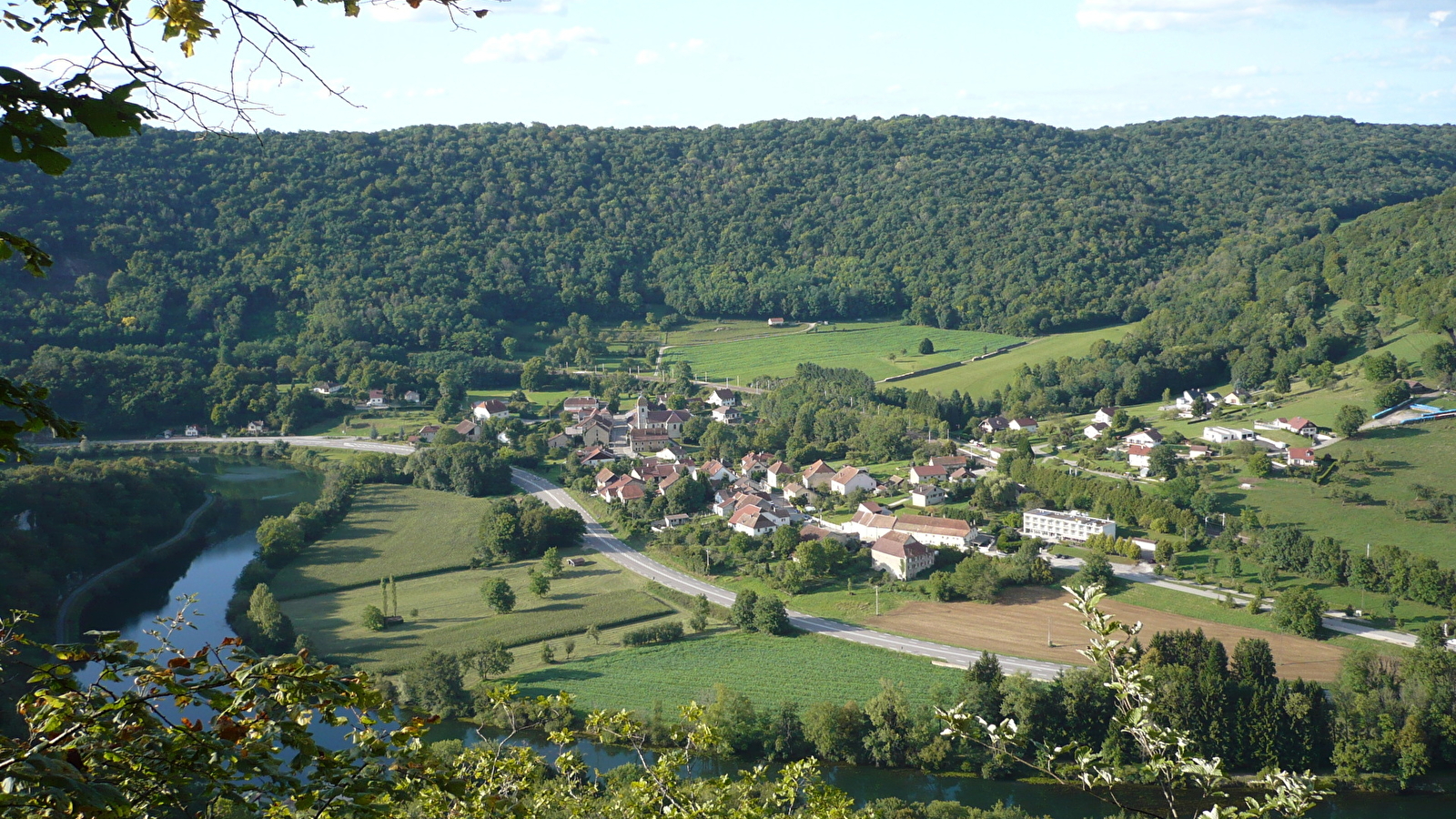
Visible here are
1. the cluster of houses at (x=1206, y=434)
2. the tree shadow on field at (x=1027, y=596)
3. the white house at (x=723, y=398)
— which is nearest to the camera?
the tree shadow on field at (x=1027, y=596)

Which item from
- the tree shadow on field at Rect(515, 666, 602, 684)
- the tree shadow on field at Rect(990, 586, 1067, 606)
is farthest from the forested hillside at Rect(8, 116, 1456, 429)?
the tree shadow on field at Rect(515, 666, 602, 684)

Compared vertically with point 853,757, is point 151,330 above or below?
above

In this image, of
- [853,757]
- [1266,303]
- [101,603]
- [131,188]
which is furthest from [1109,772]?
[131,188]

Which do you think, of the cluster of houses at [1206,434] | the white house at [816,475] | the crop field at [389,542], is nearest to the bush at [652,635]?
the crop field at [389,542]

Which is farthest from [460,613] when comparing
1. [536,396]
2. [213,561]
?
[536,396]

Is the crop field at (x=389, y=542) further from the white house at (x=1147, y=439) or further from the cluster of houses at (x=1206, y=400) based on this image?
the cluster of houses at (x=1206, y=400)

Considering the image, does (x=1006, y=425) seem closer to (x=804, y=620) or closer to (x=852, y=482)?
(x=852, y=482)

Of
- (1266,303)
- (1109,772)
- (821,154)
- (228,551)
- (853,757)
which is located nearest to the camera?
(1109,772)

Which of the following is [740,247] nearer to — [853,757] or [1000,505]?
[1000,505]
